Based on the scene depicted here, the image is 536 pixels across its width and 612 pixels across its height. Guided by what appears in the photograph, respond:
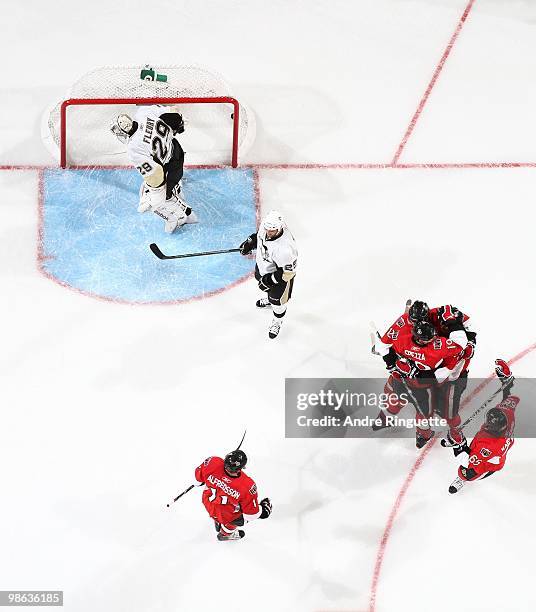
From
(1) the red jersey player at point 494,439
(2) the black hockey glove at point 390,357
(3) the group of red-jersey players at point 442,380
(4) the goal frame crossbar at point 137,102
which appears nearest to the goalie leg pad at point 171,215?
(4) the goal frame crossbar at point 137,102

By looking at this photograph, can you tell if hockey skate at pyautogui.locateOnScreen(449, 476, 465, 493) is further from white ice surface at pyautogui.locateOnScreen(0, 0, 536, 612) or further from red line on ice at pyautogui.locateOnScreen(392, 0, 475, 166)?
red line on ice at pyautogui.locateOnScreen(392, 0, 475, 166)

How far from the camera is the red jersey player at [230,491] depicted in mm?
7598

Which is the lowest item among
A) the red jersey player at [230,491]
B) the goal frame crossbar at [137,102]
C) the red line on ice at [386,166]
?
the red jersey player at [230,491]

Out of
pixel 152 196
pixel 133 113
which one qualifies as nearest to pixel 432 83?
pixel 133 113

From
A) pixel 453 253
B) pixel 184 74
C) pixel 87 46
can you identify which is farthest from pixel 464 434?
pixel 87 46

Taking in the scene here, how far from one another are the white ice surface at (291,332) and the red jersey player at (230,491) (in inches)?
14.7

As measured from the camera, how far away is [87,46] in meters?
10.9

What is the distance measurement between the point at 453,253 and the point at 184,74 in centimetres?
244

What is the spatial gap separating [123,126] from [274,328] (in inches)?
62.2

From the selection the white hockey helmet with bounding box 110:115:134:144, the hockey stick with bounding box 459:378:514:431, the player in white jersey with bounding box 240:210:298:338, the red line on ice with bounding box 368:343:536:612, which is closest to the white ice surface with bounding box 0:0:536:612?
the red line on ice with bounding box 368:343:536:612

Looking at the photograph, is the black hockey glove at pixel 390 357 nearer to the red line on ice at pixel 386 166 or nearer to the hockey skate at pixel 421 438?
the hockey skate at pixel 421 438

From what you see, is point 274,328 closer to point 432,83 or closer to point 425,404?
point 425,404

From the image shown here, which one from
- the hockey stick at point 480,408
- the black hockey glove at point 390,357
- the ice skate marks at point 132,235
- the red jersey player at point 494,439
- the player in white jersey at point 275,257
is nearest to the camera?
the red jersey player at point 494,439

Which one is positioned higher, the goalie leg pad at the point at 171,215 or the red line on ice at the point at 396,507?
the goalie leg pad at the point at 171,215
